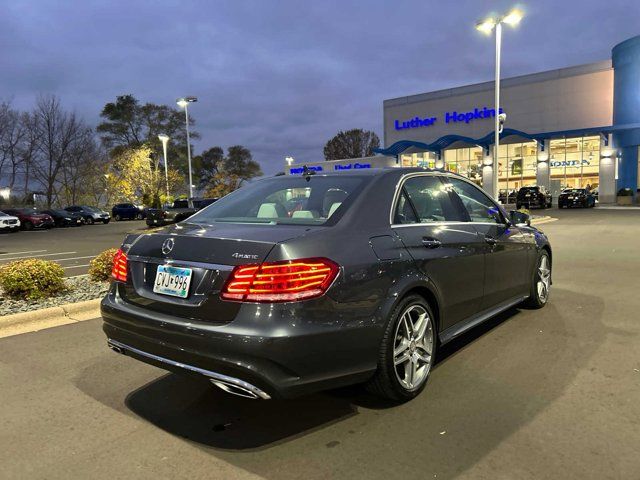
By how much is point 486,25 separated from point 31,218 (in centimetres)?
2903

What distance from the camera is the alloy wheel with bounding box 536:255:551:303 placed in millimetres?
5902

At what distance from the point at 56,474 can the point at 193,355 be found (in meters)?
0.97

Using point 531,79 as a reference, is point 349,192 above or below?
below

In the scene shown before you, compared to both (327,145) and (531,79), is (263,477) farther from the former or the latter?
(327,145)

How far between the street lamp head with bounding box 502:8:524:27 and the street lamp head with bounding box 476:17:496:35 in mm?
441

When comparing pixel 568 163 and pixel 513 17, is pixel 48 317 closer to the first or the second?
pixel 513 17

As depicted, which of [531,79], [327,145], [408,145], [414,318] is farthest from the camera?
[327,145]

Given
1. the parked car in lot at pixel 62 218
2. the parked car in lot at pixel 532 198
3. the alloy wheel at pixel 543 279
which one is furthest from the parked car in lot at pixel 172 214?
the parked car in lot at pixel 532 198

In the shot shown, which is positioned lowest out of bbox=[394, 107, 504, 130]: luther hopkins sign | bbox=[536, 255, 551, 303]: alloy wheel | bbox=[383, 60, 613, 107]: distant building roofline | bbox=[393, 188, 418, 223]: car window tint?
bbox=[536, 255, 551, 303]: alloy wheel

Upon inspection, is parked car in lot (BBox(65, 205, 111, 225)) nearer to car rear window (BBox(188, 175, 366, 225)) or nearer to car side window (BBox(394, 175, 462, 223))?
car rear window (BBox(188, 175, 366, 225))

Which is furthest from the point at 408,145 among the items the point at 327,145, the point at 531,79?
the point at 327,145

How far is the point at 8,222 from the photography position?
2944 cm

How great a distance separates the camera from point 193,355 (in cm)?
286

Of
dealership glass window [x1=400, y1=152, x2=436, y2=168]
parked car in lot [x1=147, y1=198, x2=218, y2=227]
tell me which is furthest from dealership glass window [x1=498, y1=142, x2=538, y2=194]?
parked car in lot [x1=147, y1=198, x2=218, y2=227]
